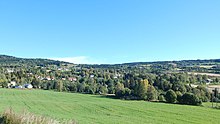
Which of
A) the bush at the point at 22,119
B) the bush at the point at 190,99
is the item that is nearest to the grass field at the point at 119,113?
the bush at the point at 22,119

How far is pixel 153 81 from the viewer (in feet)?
317

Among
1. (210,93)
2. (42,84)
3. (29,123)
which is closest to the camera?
(29,123)

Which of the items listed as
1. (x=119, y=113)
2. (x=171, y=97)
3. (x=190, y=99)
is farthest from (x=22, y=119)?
(x=171, y=97)

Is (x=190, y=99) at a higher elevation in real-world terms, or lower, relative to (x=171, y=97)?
lower

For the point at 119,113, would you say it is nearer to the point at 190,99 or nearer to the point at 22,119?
the point at 190,99

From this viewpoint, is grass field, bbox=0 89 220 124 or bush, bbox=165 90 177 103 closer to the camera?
grass field, bbox=0 89 220 124

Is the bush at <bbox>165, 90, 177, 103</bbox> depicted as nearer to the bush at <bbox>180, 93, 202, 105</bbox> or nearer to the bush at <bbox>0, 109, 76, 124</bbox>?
the bush at <bbox>180, 93, 202, 105</bbox>

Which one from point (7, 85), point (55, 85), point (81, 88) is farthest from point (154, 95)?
point (7, 85)

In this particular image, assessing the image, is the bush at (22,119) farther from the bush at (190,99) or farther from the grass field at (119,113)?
the bush at (190,99)

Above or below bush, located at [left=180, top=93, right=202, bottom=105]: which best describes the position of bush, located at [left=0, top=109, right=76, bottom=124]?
above

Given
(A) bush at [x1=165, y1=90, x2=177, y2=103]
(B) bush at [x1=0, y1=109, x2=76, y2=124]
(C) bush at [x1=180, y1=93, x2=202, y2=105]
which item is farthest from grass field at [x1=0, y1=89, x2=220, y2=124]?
(A) bush at [x1=165, y1=90, x2=177, y2=103]

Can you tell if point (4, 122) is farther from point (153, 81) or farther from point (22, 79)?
point (22, 79)

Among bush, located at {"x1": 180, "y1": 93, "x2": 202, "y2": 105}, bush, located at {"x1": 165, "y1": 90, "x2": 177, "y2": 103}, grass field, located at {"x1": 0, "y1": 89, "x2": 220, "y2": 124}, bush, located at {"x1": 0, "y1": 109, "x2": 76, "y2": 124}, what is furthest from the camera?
bush, located at {"x1": 165, "y1": 90, "x2": 177, "y2": 103}

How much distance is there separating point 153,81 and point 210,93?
2207 cm
